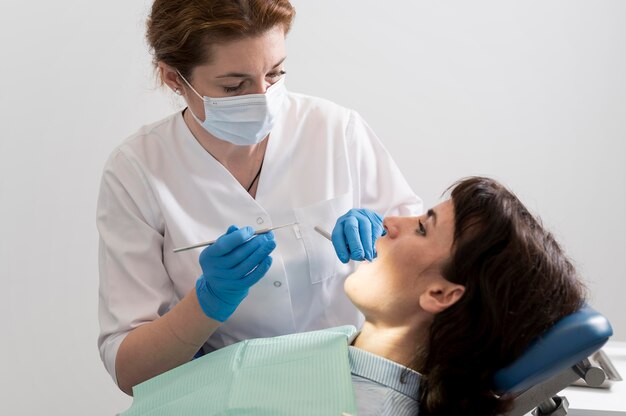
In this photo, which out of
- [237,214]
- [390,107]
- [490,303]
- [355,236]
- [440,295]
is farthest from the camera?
[390,107]

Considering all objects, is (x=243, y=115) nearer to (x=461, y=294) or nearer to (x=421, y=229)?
(x=421, y=229)

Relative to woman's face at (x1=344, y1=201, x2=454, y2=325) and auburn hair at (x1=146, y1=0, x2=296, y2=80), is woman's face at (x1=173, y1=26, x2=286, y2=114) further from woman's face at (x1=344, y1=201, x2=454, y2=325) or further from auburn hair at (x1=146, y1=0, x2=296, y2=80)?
woman's face at (x1=344, y1=201, x2=454, y2=325)

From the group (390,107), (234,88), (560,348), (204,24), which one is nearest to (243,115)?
(234,88)

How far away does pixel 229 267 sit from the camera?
1.57 meters

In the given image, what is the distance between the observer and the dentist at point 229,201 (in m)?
1.63

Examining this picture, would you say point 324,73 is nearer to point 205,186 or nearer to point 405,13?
point 405,13

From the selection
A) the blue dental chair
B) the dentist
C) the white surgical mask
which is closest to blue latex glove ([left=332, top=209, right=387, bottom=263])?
the dentist

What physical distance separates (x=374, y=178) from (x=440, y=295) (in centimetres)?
48

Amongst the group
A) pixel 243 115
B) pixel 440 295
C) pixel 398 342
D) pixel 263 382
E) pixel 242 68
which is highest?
pixel 242 68

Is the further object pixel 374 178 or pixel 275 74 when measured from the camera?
pixel 374 178

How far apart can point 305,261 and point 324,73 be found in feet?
4.05

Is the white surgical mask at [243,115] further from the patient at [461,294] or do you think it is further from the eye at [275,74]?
the patient at [461,294]

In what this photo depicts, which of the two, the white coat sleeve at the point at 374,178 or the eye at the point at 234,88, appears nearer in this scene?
the eye at the point at 234,88

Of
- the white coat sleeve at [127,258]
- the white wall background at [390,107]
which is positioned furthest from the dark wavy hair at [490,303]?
the white wall background at [390,107]
